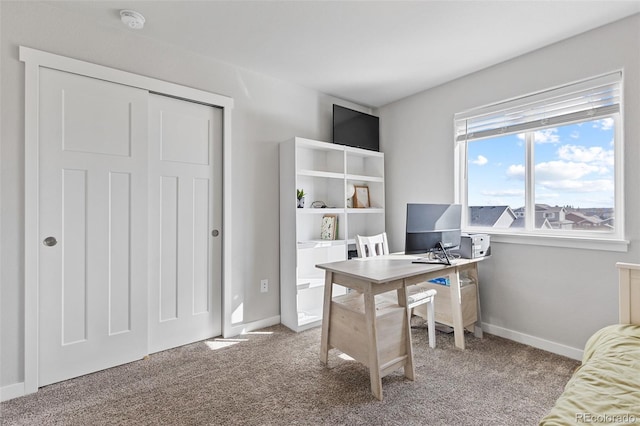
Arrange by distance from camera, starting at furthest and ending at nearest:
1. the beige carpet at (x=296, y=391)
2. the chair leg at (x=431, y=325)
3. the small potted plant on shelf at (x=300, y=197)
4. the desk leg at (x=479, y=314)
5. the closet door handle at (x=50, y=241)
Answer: the small potted plant on shelf at (x=300, y=197), the desk leg at (x=479, y=314), the chair leg at (x=431, y=325), the closet door handle at (x=50, y=241), the beige carpet at (x=296, y=391)

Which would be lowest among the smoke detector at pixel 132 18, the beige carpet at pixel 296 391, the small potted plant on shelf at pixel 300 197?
the beige carpet at pixel 296 391

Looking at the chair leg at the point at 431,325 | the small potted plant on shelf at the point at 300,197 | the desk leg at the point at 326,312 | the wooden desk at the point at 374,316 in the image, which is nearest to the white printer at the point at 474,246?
the wooden desk at the point at 374,316

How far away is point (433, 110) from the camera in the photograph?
10.8ft

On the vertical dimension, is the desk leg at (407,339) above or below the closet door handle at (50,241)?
below

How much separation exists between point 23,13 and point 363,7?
2.16 metres

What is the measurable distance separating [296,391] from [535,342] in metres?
2.04

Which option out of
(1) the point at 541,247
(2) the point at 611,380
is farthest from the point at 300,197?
(2) the point at 611,380

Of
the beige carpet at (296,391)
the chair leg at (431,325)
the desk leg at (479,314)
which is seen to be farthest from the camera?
the desk leg at (479,314)

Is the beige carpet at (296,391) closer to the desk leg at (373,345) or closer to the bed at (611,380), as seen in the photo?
the desk leg at (373,345)

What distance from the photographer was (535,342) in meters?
2.52

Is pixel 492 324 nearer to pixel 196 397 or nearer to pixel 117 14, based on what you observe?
pixel 196 397

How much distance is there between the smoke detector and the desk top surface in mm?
2114

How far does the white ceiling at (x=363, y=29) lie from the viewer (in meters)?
1.98

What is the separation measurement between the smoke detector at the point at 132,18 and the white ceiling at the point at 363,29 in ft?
0.14
